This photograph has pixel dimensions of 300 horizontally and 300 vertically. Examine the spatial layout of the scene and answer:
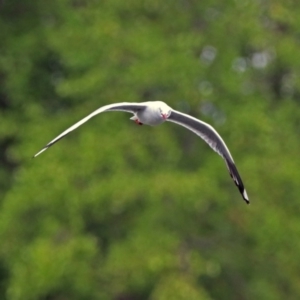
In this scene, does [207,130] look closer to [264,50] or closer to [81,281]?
[81,281]

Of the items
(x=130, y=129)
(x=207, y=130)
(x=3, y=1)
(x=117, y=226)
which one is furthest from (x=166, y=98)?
(x=207, y=130)

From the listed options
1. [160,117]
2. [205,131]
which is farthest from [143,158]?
[160,117]

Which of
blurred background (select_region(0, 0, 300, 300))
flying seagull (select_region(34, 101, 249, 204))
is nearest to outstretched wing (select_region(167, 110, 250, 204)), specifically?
flying seagull (select_region(34, 101, 249, 204))

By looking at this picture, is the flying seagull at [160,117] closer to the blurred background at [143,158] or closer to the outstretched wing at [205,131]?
the outstretched wing at [205,131]

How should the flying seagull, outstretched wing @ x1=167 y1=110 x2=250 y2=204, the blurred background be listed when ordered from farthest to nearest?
the blurred background, outstretched wing @ x1=167 y1=110 x2=250 y2=204, the flying seagull

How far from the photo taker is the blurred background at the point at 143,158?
18922mm

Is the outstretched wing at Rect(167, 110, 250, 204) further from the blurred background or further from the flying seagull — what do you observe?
the blurred background

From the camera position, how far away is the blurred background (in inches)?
745

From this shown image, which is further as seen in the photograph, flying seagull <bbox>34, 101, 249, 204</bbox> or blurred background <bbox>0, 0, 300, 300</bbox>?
blurred background <bbox>0, 0, 300, 300</bbox>

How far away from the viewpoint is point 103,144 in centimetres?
1923

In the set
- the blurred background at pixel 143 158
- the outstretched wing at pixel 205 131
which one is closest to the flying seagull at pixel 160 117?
the outstretched wing at pixel 205 131

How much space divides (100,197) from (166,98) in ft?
6.19

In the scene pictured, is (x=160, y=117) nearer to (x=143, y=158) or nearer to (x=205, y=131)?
(x=205, y=131)

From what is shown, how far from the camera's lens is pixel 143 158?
19594 millimetres
